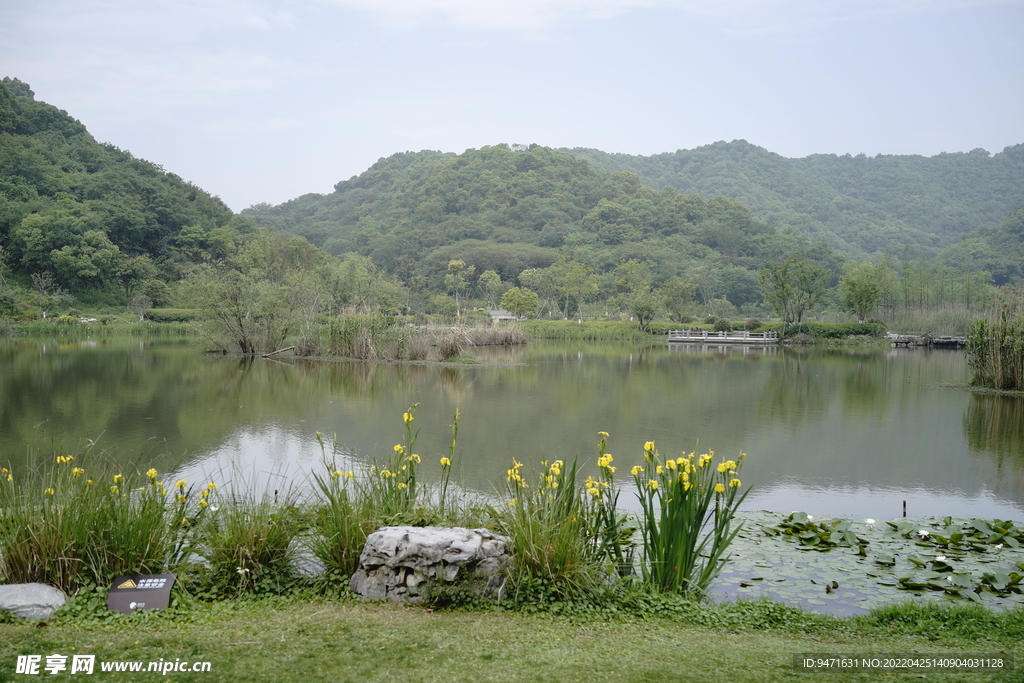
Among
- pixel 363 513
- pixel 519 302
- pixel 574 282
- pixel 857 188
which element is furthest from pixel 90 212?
pixel 857 188

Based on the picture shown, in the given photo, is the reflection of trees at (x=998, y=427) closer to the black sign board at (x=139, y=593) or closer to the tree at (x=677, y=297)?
the black sign board at (x=139, y=593)

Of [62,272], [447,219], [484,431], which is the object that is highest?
[447,219]

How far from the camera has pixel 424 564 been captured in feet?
13.4

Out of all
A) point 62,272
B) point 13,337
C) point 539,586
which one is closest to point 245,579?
point 539,586

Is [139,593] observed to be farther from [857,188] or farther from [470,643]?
[857,188]

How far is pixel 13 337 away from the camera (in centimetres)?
3381

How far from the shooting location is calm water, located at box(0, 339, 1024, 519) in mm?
8430

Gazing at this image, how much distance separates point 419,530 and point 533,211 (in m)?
95.3

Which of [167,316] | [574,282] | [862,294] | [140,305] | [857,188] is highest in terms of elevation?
[857,188]

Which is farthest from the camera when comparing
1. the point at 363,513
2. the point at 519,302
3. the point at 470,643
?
the point at 519,302

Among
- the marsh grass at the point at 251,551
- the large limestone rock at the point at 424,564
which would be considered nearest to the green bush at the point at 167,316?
the marsh grass at the point at 251,551

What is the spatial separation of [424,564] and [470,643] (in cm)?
71

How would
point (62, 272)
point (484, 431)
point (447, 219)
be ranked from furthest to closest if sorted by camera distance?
point (447, 219) → point (62, 272) → point (484, 431)

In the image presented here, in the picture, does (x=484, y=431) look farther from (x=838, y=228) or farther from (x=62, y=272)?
(x=838, y=228)
